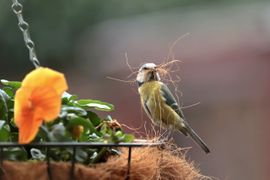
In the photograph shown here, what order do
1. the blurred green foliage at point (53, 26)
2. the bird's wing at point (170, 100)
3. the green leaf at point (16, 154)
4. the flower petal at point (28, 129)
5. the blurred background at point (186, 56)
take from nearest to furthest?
the flower petal at point (28, 129) → the green leaf at point (16, 154) → the bird's wing at point (170, 100) → the blurred background at point (186, 56) → the blurred green foliage at point (53, 26)

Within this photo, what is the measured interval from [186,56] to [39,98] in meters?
4.62

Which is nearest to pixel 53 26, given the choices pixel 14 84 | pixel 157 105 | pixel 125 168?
pixel 157 105

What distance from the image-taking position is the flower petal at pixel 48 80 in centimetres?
132

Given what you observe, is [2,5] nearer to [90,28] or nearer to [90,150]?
[90,28]

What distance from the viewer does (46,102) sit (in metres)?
1.30

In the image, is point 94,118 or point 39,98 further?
point 94,118

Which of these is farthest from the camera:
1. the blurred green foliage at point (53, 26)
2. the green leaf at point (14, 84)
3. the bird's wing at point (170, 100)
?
the blurred green foliage at point (53, 26)

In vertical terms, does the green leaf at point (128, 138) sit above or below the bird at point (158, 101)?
below

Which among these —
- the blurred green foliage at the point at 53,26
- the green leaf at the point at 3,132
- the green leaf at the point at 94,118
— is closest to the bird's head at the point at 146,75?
the green leaf at the point at 94,118

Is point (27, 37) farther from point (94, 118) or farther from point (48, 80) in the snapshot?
point (48, 80)

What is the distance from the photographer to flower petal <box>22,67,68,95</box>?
1.32 metres

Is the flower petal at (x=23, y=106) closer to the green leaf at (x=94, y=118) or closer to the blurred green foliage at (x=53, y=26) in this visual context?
the green leaf at (x=94, y=118)

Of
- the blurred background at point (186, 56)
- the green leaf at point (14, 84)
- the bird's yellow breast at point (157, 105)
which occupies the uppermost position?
the blurred background at point (186, 56)

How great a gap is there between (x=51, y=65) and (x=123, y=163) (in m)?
5.78
